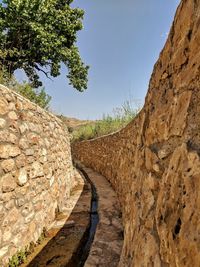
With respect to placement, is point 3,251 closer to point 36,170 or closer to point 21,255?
point 21,255

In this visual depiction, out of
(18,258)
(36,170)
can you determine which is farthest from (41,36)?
(18,258)

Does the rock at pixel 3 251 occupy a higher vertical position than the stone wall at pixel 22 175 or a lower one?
lower

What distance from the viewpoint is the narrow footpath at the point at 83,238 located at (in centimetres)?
258

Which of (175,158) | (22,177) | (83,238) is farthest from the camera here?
(83,238)

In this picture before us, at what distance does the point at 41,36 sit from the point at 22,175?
810 centimetres

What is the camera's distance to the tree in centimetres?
862

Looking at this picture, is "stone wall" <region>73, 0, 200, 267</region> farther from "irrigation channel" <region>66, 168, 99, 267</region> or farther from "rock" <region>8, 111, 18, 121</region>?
"rock" <region>8, 111, 18, 121</region>

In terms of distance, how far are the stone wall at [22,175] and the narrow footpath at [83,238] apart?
22 centimetres

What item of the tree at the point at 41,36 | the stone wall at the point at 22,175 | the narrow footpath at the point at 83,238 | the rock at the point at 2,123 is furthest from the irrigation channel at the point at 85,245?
the tree at the point at 41,36

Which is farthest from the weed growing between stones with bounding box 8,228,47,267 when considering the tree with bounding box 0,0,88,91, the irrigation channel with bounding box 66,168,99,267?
the tree with bounding box 0,0,88,91

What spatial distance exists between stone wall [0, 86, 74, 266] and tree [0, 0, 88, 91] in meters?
5.92

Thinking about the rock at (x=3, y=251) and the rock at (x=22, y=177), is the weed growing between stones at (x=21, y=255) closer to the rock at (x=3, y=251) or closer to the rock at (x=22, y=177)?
the rock at (x=3, y=251)

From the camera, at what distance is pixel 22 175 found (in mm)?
2707

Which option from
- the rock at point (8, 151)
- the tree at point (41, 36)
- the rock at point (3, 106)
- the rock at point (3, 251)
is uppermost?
the tree at point (41, 36)
